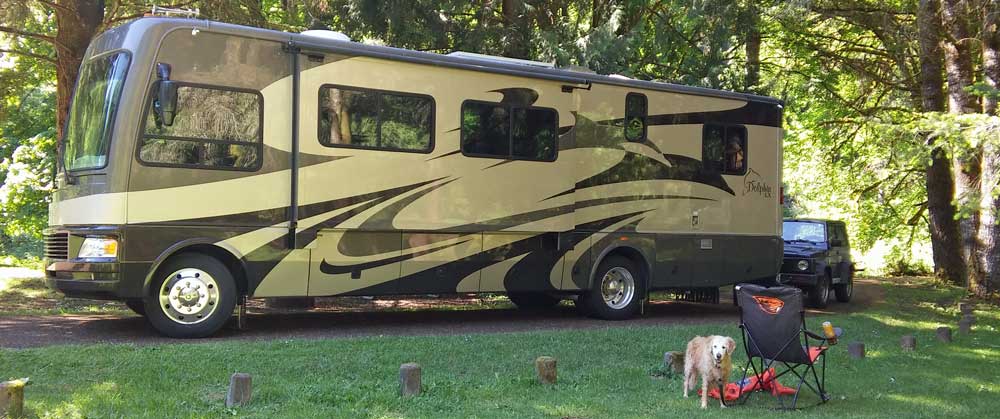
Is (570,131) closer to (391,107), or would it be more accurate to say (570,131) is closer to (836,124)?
(391,107)

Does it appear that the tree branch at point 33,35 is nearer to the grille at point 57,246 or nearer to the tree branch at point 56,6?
the tree branch at point 56,6

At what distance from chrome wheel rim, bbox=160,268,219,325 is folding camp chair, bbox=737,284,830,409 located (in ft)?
Result: 18.0

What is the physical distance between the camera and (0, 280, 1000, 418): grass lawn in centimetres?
668

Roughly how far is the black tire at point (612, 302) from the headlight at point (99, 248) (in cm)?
634

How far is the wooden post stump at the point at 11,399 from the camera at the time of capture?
578 centimetres

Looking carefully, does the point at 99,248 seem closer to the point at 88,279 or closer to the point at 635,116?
the point at 88,279

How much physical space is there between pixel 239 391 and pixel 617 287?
772cm

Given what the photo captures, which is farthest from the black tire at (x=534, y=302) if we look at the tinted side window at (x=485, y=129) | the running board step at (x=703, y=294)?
the tinted side window at (x=485, y=129)

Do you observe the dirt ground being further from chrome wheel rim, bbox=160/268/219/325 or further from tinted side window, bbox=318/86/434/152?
tinted side window, bbox=318/86/434/152

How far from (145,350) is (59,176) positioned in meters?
2.95

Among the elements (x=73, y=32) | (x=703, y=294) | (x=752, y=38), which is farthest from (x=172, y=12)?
(x=752, y=38)

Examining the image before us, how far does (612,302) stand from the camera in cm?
1338

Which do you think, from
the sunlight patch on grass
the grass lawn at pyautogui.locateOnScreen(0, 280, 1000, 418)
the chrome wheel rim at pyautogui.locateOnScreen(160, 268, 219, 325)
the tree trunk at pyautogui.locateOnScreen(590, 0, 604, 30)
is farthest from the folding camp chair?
the tree trunk at pyautogui.locateOnScreen(590, 0, 604, 30)

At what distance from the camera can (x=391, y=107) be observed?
11016 millimetres
